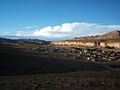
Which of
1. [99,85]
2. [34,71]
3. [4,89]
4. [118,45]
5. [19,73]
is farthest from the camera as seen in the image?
[118,45]

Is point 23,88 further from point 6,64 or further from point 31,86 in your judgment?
point 6,64

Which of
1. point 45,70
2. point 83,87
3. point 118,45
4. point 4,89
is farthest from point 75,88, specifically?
point 118,45

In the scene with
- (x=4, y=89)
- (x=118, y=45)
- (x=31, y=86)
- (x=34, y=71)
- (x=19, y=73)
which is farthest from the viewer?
(x=118, y=45)

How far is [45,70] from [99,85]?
11.9m

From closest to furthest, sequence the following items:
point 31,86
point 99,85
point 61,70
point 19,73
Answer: point 31,86 → point 99,85 → point 19,73 → point 61,70

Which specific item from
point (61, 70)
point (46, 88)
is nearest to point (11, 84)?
point (46, 88)

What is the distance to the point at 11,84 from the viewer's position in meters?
19.8

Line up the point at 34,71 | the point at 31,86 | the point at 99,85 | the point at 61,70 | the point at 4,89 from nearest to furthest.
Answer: the point at 4,89 < the point at 31,86 < the point at 99,85 < the point at 34,71 < the point at 61,70

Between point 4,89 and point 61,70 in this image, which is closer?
point 4,89

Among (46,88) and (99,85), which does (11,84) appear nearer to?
(46,88)

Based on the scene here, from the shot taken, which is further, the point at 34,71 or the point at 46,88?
the point at 34,71

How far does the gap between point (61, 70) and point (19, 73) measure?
7086 millimetres

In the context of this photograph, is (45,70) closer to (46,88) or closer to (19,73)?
(19,73)

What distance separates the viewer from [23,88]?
18.6 meters
